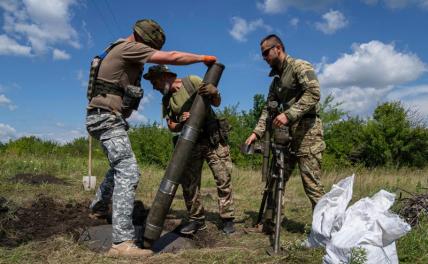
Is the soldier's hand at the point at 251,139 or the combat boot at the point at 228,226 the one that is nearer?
the soldier's hand at the point at 251,139

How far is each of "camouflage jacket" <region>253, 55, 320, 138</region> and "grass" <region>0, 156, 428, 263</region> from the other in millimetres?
1286

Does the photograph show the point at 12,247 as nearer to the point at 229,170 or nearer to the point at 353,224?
the point at 229,170

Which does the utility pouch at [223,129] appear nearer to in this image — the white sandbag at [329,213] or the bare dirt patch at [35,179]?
the white sandbag at [329,213]

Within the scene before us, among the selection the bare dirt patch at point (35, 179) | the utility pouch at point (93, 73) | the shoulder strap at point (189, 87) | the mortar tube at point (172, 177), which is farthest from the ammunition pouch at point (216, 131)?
the bare dirt patch at point (35, 179)

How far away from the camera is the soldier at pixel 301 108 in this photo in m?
4.64

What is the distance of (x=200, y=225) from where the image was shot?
5.18 meters

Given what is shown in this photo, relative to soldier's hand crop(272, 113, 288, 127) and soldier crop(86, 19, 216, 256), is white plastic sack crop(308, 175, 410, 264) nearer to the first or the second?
soldier's hand crop(272, 113, 288, 127)

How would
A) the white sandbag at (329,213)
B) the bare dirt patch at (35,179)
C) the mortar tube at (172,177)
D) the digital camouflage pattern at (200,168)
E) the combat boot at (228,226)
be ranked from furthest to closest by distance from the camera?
the bare dirt patch at (35,179), the combat boot at (228,226), the digital camouflage pattern at (200,168), the mortar tube at (172,177), the white sandbag at (329,213)

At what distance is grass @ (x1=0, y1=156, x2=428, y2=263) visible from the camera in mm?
3800

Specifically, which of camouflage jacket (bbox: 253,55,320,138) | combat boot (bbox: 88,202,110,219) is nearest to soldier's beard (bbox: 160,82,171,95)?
camouflage jacket (bbox: 253,55,320,138)

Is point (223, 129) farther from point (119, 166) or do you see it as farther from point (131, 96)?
point (119, 166)

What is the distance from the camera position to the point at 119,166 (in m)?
4.30

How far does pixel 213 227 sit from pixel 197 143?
124 centimetres

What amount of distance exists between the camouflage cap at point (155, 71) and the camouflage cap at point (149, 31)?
382 mm
